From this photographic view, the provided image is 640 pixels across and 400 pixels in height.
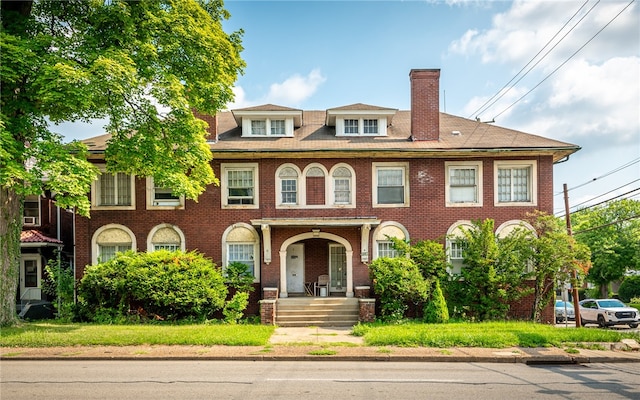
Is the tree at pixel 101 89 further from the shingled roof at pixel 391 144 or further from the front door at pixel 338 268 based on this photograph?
the front door at pixel 338 268

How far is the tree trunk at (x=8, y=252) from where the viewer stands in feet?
48.9

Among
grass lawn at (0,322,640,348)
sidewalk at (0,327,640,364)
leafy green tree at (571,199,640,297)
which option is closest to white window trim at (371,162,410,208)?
grass lawn at (0,322,640,348)

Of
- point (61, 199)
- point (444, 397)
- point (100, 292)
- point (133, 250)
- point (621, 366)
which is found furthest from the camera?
point (133, 250)

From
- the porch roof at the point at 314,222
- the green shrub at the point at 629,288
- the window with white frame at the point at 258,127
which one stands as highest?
the window with white frame at the point at 258,127

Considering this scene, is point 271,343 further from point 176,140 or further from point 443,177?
point 443,177

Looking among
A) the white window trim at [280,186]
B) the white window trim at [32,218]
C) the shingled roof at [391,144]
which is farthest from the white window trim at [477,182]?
the white window trim at [32,218]

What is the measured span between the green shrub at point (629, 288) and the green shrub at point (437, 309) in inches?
1233

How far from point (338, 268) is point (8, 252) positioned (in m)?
12.0

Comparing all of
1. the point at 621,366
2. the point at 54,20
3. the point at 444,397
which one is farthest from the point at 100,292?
the point at 621,366

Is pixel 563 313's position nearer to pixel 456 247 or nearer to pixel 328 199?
pixel 456 247

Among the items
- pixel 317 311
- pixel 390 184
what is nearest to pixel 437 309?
pixel 317 311

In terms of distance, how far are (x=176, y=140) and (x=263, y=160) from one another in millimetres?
4301

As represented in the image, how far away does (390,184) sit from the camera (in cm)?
1975

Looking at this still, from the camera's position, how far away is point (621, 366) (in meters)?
11.9
